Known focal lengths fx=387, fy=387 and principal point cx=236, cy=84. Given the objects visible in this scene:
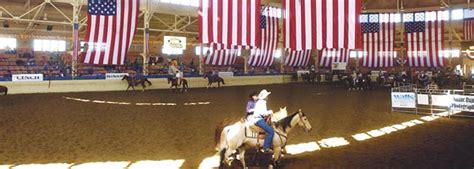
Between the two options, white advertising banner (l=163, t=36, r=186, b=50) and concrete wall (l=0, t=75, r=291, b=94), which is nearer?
concrete wall (l=0, t=75, r=291, b=94)

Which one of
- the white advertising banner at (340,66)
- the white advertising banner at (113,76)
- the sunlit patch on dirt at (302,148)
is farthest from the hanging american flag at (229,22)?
the white advertising banner at (340,66)

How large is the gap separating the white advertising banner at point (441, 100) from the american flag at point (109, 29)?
1496 centimetres

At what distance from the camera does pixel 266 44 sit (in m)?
29.3

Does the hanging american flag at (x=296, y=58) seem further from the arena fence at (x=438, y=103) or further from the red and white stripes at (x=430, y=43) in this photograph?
the arena fence at (x=438, y=103)

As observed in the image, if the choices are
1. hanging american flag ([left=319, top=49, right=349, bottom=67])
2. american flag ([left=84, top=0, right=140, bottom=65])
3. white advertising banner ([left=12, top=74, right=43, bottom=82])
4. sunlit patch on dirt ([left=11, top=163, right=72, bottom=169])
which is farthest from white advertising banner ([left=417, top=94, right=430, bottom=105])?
hanging american flag ([left=319, top=49, right=349, bottom=67])

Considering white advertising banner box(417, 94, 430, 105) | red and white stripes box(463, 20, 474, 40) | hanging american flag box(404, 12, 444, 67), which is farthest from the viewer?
red and white stripes box(463, 20, 474, 40)

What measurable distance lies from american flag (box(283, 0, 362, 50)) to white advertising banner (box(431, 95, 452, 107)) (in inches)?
141

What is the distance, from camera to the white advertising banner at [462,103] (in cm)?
1341

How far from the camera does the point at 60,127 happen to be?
1113 centimetres

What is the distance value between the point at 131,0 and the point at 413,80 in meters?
21.4

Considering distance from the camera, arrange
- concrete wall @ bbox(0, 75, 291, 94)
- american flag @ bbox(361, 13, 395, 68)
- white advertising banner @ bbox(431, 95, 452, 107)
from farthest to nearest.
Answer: american flag @ bbox(361, 13, 395, 68) < concrete wall @ bbox(0, 75, 291, 94) < white advertising banner @ bbox(431, 95, 452, 107)

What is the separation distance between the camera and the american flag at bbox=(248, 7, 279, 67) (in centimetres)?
2905

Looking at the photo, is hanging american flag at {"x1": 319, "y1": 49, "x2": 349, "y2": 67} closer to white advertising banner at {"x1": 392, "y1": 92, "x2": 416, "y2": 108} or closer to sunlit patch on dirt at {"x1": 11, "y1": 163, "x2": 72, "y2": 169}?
white advertising banner at {"x1": 392, "y1": 92, "x2": 416, "y2": 108}

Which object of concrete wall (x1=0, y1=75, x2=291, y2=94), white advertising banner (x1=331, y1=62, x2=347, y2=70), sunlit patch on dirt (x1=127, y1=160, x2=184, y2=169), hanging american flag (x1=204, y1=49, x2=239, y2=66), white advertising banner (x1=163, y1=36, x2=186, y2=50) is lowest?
sunlit patch on dirt (x1=127, y1=160, x2=184, y2=169)
